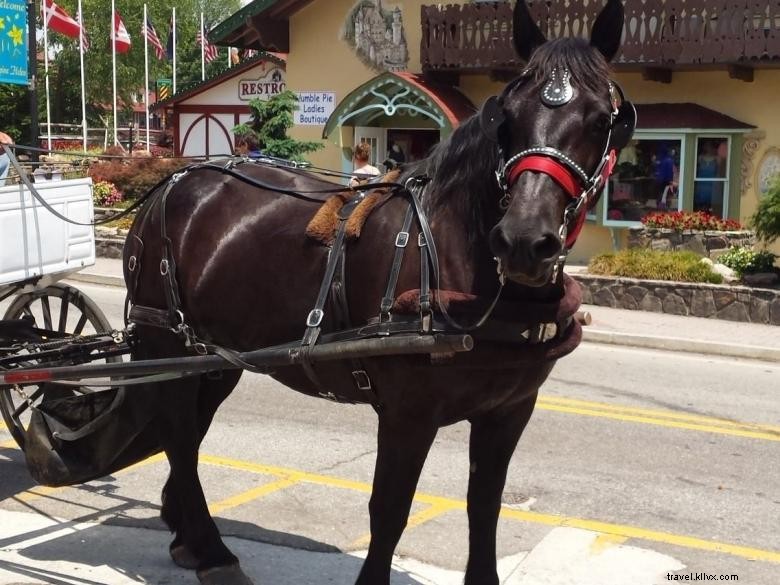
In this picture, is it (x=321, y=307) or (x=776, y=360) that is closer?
(x=321, y=307)

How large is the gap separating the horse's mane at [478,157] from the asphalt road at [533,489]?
1.95 m

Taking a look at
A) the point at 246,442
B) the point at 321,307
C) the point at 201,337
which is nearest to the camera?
the point at 321,307

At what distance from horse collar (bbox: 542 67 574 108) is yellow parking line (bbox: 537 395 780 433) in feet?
17.3

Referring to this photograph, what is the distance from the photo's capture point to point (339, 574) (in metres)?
4.96

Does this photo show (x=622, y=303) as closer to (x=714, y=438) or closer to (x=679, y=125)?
(x=679, y=125)

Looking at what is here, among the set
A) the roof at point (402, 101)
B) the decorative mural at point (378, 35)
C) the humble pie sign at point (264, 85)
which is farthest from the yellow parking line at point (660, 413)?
the humble pie sign at point (264, 85)

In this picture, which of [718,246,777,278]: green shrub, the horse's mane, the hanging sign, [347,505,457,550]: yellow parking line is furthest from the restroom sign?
the horse's mane

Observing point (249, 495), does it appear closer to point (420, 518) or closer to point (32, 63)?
point (420, 518)

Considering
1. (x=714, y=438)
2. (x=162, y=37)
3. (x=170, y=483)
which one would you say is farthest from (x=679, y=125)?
(x=162, y=37)

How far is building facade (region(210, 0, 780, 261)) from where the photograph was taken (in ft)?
56.9

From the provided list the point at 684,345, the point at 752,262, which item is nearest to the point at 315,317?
the point at 684,345

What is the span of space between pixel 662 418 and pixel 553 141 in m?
5.32

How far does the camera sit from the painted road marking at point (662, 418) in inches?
310

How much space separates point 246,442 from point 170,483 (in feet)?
6.59
